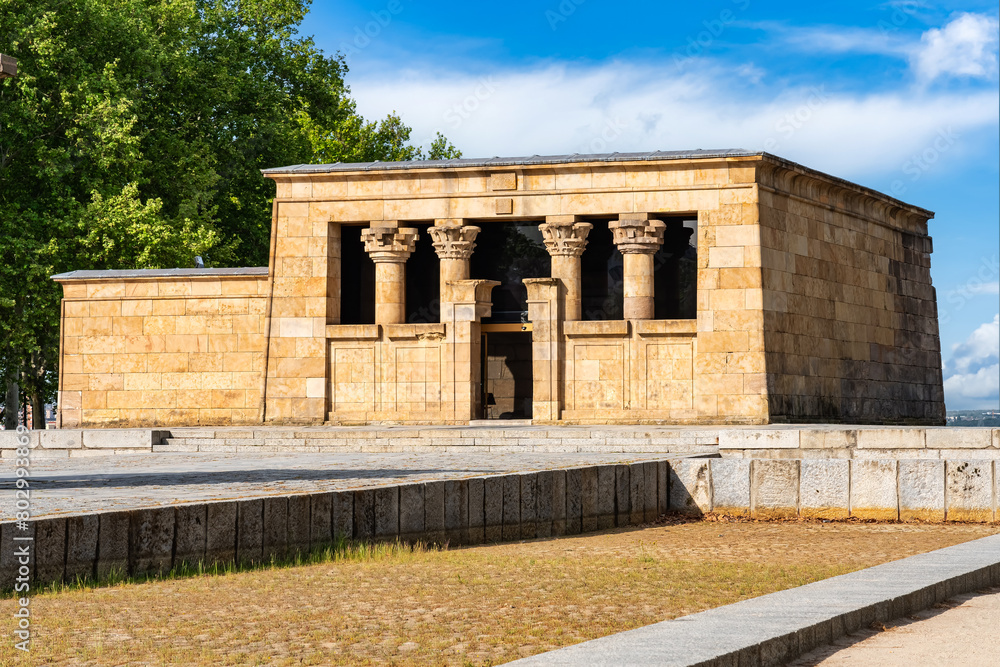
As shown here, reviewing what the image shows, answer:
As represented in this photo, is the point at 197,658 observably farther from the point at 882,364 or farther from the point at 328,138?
the point at 328,138

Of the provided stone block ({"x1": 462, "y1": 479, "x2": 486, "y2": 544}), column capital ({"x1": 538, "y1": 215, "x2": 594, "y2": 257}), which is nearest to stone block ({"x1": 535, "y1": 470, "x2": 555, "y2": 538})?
stone block ({"x1": 462, "y1": 479, "x2": 486, "y2": 544})

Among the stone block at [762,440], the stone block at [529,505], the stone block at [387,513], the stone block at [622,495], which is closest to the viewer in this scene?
the stone block at [387,513]

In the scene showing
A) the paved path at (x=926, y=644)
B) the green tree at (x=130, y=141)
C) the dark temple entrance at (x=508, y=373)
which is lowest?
the paved path at (x=926, y=644)

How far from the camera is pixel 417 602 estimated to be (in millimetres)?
9188

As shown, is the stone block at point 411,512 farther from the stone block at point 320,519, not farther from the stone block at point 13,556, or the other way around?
the stone block at point 13,556

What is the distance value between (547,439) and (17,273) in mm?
20699

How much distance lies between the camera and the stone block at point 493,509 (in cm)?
1364

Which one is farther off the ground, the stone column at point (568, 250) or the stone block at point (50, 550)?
the stone column at point (568, 250)

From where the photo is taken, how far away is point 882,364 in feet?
115

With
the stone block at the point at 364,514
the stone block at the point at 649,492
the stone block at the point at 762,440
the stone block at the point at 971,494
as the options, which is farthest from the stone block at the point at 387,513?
the stone block at the point at 762,440

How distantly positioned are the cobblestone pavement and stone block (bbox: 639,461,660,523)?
0.70 m

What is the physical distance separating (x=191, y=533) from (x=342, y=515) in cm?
188

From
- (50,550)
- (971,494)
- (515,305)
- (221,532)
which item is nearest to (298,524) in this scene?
(221,532)

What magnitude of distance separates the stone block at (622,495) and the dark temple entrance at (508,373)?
18.6 m
